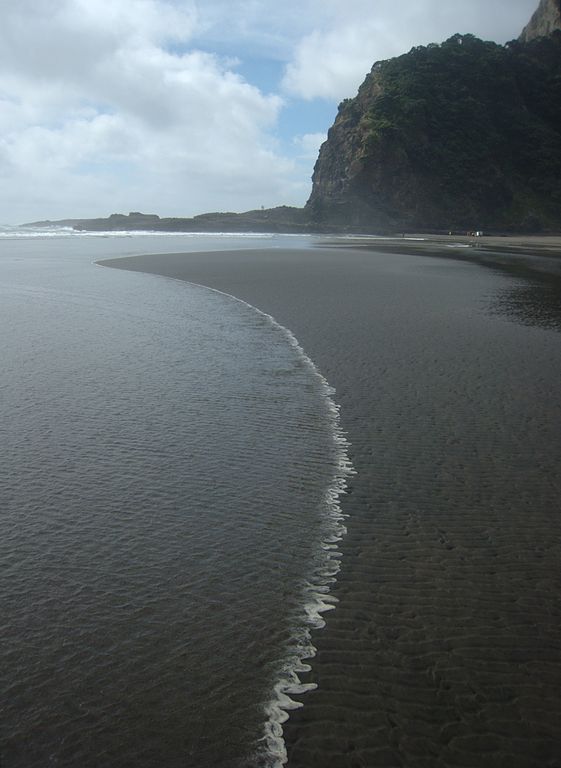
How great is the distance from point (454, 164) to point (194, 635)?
126 meters

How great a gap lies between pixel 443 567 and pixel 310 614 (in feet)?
4.40

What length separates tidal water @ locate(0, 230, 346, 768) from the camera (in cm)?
348

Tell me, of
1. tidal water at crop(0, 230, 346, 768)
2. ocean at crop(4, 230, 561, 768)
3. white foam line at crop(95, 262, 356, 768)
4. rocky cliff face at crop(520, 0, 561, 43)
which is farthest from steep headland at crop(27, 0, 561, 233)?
white foam line at crop(95, 262, 356, 768)

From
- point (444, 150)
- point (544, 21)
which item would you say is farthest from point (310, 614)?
point (544, 21)

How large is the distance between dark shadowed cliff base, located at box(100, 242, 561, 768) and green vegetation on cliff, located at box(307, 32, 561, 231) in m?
108

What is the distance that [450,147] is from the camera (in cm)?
11919

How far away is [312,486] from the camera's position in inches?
266

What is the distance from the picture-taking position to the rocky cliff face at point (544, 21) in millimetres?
139500

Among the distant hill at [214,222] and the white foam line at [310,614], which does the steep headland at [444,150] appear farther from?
the white foam line at [310,614]

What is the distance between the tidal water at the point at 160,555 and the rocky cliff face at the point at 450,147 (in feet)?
350

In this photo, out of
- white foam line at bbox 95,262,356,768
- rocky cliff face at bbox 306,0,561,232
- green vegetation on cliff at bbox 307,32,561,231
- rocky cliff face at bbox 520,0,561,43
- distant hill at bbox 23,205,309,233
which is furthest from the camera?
rocky cliff face at bbox 520,0,561,43

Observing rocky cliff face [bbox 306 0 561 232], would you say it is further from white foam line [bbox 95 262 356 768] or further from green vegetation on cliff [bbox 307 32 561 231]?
white foam line [bbox 95 262 356 768]

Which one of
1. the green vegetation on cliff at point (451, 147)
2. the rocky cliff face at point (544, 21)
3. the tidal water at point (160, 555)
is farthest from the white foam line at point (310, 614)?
the rocky cliff face at point (544, 21)

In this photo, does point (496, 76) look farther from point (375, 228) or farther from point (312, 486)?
point (312, 486)
